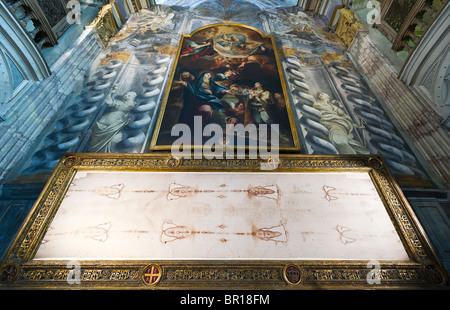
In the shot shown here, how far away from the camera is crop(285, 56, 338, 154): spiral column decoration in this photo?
3.76 meters

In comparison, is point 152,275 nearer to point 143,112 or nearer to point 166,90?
point 143,112

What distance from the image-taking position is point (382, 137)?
4004mm

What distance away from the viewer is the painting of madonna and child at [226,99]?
3803 millimetres

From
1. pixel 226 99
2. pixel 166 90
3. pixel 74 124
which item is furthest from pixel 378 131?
pixel 74 124

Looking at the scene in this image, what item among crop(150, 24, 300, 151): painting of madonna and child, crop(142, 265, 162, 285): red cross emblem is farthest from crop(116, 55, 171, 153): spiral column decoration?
A: crop(142, 265, 162, 285): red cross emblem

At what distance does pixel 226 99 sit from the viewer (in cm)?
447

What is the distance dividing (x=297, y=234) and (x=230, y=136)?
71.3 inches

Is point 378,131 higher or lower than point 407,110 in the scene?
lower

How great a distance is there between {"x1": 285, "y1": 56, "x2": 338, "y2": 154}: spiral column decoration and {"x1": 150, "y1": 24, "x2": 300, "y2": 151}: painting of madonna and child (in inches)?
10.1

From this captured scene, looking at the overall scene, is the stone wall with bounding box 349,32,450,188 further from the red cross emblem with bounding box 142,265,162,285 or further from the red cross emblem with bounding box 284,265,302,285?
the red cross emblem with bounding box 142,265,162,285

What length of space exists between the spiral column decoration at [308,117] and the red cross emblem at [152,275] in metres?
2.73

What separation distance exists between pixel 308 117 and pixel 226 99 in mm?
1575

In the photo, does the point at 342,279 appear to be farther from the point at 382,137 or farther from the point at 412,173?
the point at 382,137
